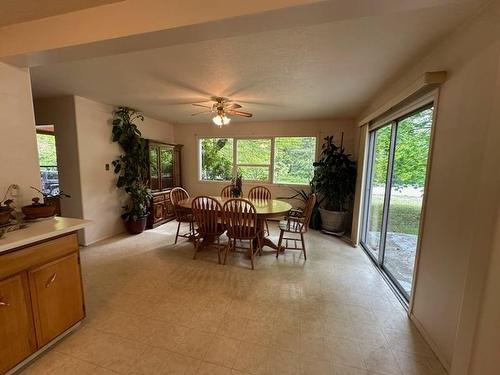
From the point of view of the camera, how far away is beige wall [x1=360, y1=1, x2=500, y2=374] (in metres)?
1.08

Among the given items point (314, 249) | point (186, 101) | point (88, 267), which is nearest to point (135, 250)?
point (88, 267)

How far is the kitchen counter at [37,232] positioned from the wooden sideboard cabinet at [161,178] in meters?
2.57

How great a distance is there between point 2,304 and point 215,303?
4.74ft

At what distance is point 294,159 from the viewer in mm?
4883

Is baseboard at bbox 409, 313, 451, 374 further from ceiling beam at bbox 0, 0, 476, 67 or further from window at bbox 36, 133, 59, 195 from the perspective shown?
window at bbox 36, 133, 59, 195

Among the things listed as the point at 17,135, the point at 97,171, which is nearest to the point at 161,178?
the point at 97,171

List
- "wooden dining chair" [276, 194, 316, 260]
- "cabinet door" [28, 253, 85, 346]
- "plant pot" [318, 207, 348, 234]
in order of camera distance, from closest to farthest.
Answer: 1. "cabinet door" [28, 253, 85, 346]
2. "wooden dining chair" [276, 194, 316, 260]
3. "plant pot" [318, 207, 348, 234]

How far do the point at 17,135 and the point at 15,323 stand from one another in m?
1.36

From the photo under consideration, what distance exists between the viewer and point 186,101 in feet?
11.0

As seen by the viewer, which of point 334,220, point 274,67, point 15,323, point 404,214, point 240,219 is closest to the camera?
point 15,323

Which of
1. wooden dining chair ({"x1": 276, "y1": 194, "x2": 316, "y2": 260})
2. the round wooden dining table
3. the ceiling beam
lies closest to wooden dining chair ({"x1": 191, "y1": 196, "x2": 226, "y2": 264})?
the round wooden dining table

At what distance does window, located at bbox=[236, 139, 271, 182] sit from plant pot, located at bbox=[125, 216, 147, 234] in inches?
92.5

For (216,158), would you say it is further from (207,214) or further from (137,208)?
(207,214)

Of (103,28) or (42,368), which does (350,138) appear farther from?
(42,368)
